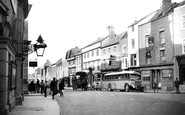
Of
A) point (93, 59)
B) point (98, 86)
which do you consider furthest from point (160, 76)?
point (93, 59)

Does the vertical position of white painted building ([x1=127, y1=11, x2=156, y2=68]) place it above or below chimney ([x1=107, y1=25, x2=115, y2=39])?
below

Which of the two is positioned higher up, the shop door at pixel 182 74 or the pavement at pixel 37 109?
the shop door at pixel 182 74

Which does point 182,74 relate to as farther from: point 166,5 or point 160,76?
point 166,5

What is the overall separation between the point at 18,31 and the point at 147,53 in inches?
1145

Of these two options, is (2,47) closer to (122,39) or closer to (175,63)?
(175,63)

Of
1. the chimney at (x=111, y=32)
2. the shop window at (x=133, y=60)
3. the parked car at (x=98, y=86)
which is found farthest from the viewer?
the chimney at (x=111, y=32)

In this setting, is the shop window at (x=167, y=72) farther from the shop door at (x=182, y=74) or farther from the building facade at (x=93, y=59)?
the building facade at (x=93, y=59)

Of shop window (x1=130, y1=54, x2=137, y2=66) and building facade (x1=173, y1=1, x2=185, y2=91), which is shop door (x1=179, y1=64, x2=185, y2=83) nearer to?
building facade (x1=173, y1=1, x2=185, y2=91)

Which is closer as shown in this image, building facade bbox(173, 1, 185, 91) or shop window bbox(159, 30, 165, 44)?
building facade bbox(173, 1, 185, 91)

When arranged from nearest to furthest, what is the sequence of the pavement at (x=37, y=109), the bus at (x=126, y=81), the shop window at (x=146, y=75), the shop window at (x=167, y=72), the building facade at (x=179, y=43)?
the pavement at (x=37, y=109) → the bus at (x=126, y=81) → the building facade at (x=179, y=43) → the shop window at (x=167, y=72) → the shop window at (x=146, y=75)

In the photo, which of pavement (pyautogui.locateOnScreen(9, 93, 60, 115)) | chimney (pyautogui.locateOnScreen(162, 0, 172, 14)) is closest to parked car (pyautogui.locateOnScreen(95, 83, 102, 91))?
chimney (pyautogui.locateOnScreen(162, 0, 172, 14))

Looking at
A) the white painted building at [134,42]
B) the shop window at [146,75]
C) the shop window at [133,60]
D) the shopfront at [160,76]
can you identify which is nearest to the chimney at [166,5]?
the white painted building at [134,42]

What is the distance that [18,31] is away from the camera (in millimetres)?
15719

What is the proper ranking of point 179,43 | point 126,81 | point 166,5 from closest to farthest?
point 126,81, point 179,43, point 166,5
